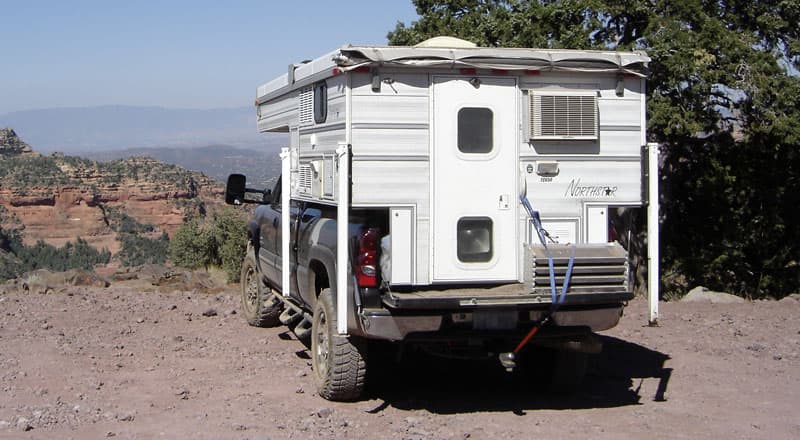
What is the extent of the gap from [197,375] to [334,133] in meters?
2.75

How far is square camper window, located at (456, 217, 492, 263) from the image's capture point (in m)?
6.98

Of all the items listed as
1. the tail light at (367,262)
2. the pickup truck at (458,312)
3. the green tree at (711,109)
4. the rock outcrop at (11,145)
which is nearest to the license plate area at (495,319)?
the pickup truck at (458,312)

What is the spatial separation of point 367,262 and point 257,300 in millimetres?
4289

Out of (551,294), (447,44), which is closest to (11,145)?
(447,44)

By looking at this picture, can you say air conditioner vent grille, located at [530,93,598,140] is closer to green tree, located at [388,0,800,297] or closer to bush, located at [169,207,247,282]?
green tree, located at [388,0,800,297]

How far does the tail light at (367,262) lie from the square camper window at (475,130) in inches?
37.0

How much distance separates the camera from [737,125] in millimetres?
15922

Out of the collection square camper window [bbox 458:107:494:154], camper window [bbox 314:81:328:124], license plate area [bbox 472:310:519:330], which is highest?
camper window [bbox 314:81:328:124]

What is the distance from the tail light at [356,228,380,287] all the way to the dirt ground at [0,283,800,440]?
1.03 metres

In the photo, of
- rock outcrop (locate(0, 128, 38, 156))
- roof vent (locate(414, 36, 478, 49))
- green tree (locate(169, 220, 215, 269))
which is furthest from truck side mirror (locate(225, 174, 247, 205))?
rock outcrop (locate(0, 128, 38, 156))

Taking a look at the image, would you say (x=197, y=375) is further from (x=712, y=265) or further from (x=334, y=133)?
(x=712, y=265)

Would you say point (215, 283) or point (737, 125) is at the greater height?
point (737, 125)

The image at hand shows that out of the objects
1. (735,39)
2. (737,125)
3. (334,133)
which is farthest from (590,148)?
(737,125)

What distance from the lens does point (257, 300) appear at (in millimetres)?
10844
